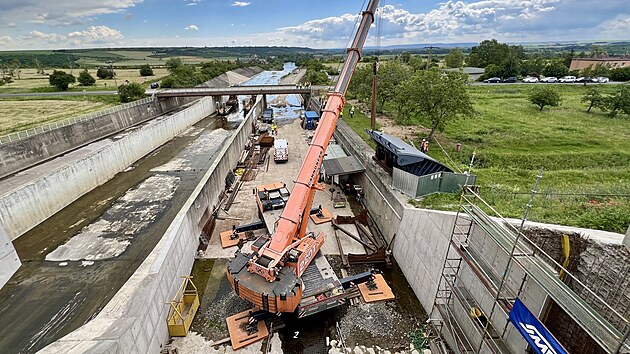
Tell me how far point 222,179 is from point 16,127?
25980 mm

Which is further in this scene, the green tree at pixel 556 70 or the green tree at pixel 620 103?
the green tree at pixel 556 70

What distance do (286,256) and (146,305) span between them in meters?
5.17

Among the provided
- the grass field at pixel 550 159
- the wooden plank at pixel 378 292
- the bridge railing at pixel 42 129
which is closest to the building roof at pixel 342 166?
the grass field at pixel 550 159

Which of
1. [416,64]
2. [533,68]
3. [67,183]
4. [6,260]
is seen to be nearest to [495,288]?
[6,260]

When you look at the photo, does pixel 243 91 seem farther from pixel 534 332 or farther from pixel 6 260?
pixel 534 332

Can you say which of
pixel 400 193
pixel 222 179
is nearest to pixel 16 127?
pixel 222 179

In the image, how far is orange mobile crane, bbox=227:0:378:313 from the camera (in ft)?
35.8

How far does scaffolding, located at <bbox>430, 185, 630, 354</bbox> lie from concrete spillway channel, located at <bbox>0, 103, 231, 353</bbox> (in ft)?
53.0

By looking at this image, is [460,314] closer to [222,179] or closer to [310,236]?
[310,236]

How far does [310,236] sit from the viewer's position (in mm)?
13992

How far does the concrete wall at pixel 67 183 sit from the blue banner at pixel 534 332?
2629 centimetres

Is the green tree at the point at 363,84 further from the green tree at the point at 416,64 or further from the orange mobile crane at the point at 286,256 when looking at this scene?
the orange mobile crane at the point at 286,256

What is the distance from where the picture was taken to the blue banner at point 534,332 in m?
6.66

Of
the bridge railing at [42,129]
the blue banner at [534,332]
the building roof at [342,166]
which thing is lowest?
the building roof at [342,166]
